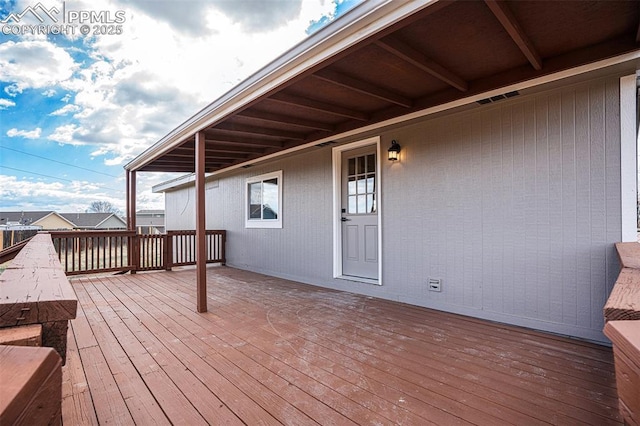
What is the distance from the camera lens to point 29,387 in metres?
0.39

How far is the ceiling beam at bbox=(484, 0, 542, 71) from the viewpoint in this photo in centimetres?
198

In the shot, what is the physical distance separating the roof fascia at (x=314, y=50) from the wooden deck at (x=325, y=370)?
7.37 feet

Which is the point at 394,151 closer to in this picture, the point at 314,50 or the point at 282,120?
the point at 282,120

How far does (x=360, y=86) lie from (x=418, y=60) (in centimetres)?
65

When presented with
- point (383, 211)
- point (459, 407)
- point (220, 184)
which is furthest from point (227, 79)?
point (459, 407)

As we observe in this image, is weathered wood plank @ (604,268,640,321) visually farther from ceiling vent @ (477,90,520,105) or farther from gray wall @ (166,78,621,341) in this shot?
ceiling vent @ (477,90,520,105)

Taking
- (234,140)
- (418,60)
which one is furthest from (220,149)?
(418,60)

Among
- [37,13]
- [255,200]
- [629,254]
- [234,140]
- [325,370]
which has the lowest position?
[325,370]

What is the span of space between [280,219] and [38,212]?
103 ft

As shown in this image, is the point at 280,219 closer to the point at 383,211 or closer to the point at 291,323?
the point at 383,211

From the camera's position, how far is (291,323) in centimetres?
335

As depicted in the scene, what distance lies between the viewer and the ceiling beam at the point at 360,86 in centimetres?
286

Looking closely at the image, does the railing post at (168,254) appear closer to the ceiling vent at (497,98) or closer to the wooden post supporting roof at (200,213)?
the wooden post supporting roof at (200,213)

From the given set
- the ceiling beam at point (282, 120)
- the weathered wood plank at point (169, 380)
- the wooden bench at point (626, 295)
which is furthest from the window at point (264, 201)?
the wooden bench at point (626, 295)
